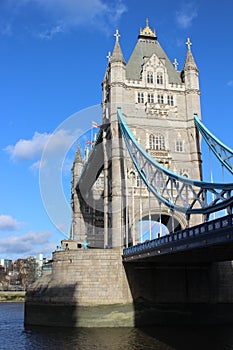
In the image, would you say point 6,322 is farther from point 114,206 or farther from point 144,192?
point 144,192

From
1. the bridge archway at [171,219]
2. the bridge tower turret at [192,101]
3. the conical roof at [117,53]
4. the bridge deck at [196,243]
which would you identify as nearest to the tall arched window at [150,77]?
the conical roof at [117,53]

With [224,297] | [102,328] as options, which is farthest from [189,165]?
[102,328]

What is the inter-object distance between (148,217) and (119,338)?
17.1 m

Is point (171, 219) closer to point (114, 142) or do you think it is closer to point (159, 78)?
point (114, 142)

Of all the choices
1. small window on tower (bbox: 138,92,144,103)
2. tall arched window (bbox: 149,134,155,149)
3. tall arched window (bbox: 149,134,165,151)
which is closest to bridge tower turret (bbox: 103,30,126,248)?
small window on tower (bbox: 138,92,144,103)

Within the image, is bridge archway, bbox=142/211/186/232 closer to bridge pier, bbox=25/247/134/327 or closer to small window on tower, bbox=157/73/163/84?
bridge pier, bbox=25/247/134/327

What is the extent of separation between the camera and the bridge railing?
59.7 feet

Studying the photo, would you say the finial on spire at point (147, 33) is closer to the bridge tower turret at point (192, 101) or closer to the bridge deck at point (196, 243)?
the bridge tower turret at point (192, 101)

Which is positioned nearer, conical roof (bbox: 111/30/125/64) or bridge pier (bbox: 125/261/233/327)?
bridge pier (bbox: 125/261/233/327)

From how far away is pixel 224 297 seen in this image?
3541cm

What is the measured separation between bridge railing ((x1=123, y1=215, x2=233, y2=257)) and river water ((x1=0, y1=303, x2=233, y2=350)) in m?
5.65

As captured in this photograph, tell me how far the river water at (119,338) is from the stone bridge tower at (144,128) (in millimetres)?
10733

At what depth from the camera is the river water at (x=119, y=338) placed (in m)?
24.0

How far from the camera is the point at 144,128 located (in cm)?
4322
